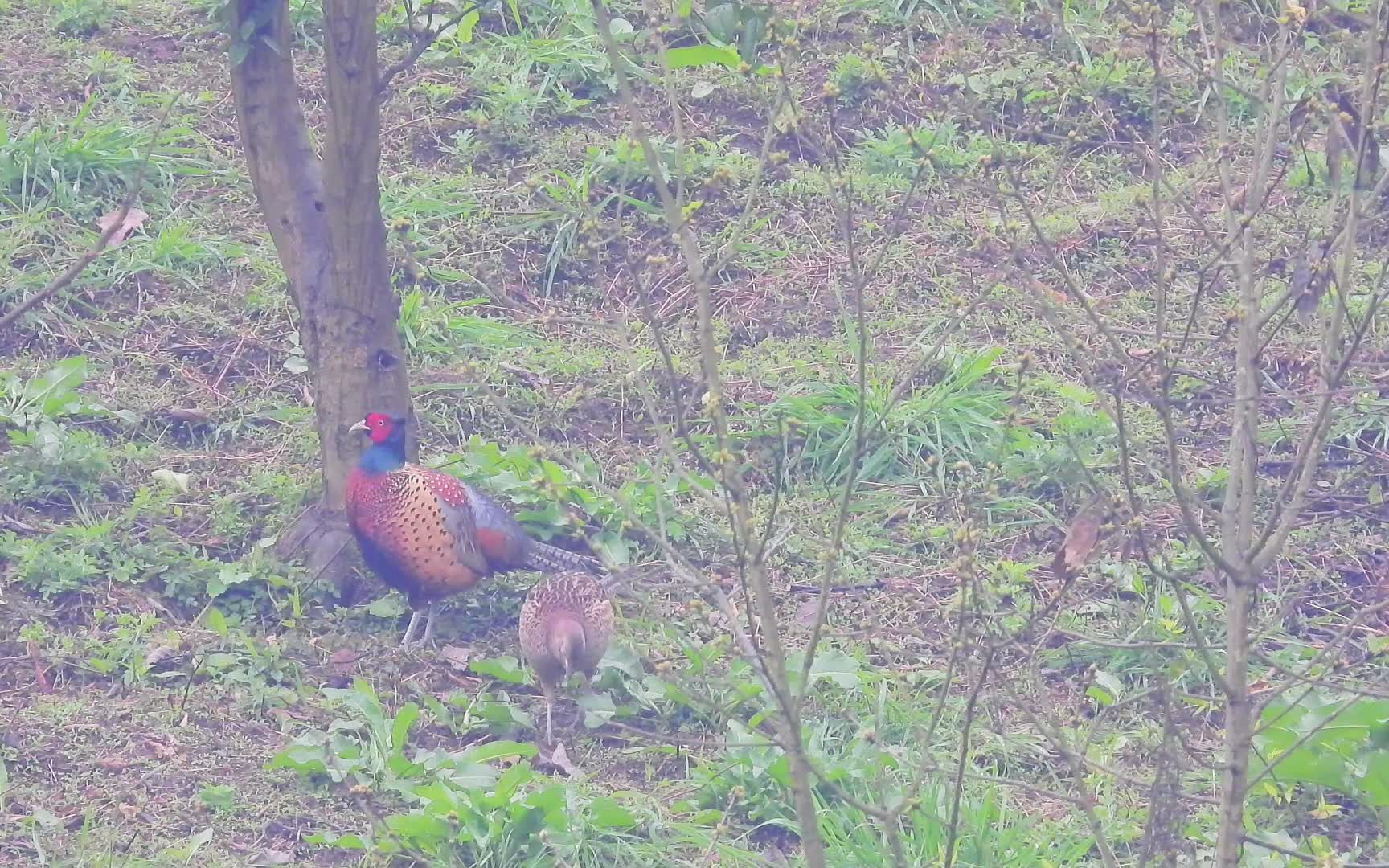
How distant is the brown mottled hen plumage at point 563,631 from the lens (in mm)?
4664

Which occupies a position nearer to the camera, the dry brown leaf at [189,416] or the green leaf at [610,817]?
the green leaf at [610,817]

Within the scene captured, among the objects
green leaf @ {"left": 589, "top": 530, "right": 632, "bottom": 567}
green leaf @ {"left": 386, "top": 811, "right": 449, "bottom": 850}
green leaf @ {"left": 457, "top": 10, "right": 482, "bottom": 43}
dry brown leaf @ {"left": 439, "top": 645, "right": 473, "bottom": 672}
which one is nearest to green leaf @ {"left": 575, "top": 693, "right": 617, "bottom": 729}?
dry brown leaf @ {"left": 439, "top": 645, "right": 473, "bottom": 672}

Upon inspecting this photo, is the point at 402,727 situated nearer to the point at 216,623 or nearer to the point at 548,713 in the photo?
the point at 548,713

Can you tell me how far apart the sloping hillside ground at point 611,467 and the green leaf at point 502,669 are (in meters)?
0.02

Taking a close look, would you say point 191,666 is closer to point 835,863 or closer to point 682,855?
point 682,855

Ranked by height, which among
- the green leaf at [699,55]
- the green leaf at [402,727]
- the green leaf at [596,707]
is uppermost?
the green leaf at [699,55]

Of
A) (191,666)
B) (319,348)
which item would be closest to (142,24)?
(319,348)

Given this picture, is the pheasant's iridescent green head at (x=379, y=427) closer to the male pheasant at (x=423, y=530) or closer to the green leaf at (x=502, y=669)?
the male pheasant at (x=423, y=530)

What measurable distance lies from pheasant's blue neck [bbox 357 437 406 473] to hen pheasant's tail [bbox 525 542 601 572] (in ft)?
1.61

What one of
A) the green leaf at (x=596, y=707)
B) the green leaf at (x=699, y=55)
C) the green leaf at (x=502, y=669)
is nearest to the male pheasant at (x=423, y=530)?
the green leaf at (x=502, y=669)

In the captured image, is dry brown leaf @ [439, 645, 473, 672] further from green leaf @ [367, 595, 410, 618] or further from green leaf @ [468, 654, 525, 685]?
green leaf @ [367, 595, 410, 618]

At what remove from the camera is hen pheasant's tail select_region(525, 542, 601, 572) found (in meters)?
5.32

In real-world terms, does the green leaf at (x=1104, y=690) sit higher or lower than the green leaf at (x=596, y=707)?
lower

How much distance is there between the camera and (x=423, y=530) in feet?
16.8
